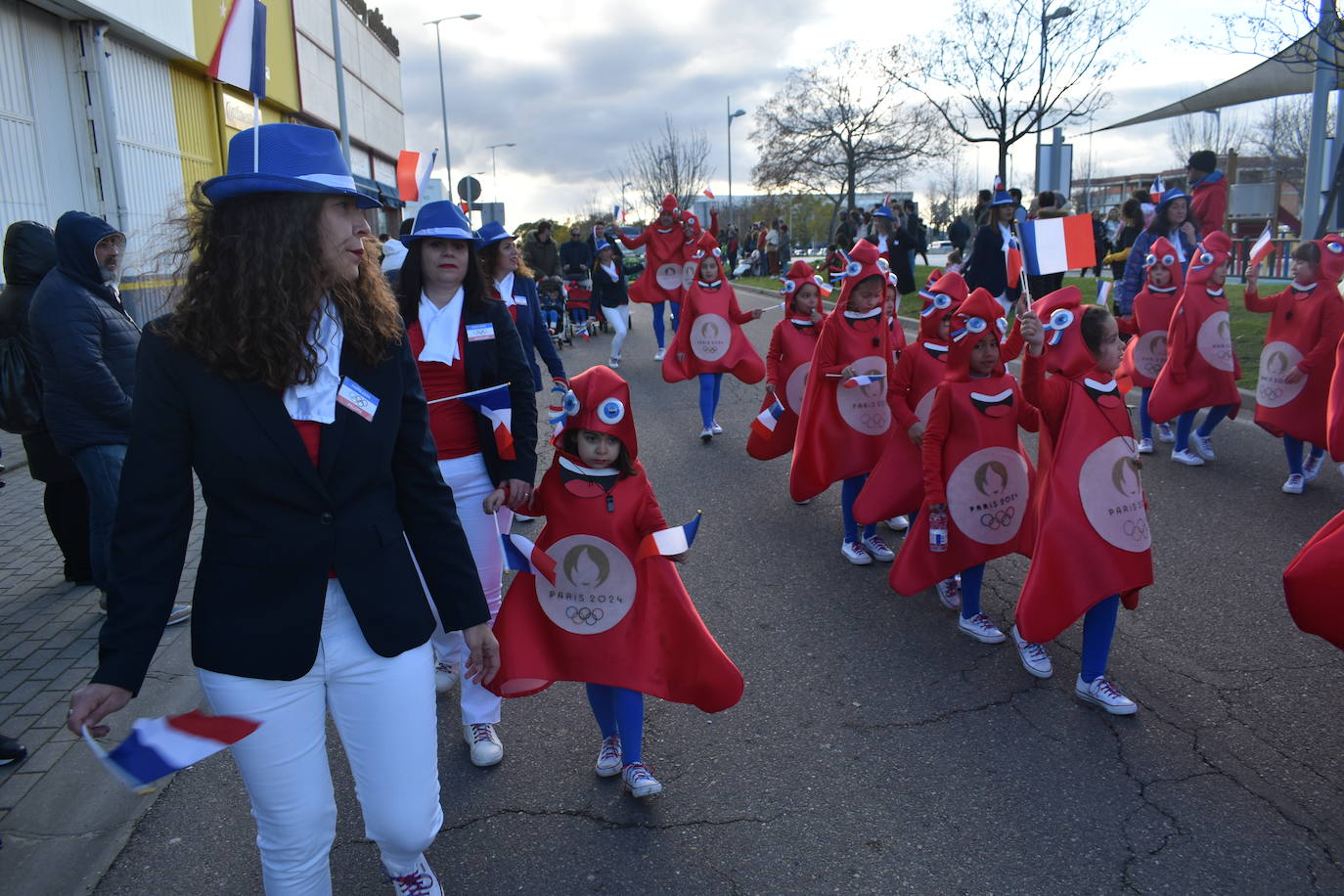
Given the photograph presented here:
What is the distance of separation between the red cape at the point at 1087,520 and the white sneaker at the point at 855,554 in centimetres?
184

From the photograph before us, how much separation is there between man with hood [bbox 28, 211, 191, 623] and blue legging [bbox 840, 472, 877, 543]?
398 centimetres

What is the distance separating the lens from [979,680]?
14.5 feet

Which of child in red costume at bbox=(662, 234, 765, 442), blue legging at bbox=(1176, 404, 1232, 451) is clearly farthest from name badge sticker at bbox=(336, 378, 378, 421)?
child in red costume at bbox=(662, 234, 765, 442)

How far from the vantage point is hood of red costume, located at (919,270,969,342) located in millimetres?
5375

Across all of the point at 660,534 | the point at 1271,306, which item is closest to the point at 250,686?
the point at 660,534

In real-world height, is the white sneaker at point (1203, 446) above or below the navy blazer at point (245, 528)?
below

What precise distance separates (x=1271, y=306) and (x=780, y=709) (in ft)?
17.0

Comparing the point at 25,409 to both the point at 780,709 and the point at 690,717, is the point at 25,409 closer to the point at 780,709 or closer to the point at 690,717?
Answer: the point at 690,717

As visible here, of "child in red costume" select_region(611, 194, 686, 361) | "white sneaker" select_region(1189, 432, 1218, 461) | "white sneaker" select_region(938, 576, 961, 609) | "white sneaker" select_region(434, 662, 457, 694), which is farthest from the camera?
"child in red costume" select_region(611, 194, 686, 361)

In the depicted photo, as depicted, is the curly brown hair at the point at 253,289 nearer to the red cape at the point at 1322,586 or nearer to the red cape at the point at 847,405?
the red cape at the point at 1322,586

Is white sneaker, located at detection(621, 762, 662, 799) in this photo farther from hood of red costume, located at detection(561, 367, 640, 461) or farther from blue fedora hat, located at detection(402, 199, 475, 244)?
blue fedora hat, located at detection(402, 199, 475, 244)

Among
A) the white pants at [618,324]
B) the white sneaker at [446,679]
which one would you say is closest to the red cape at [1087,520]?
the white sneaker at [446,679]

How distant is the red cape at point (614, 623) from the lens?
3471mm

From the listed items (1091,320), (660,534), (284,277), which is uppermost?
(284,277)
